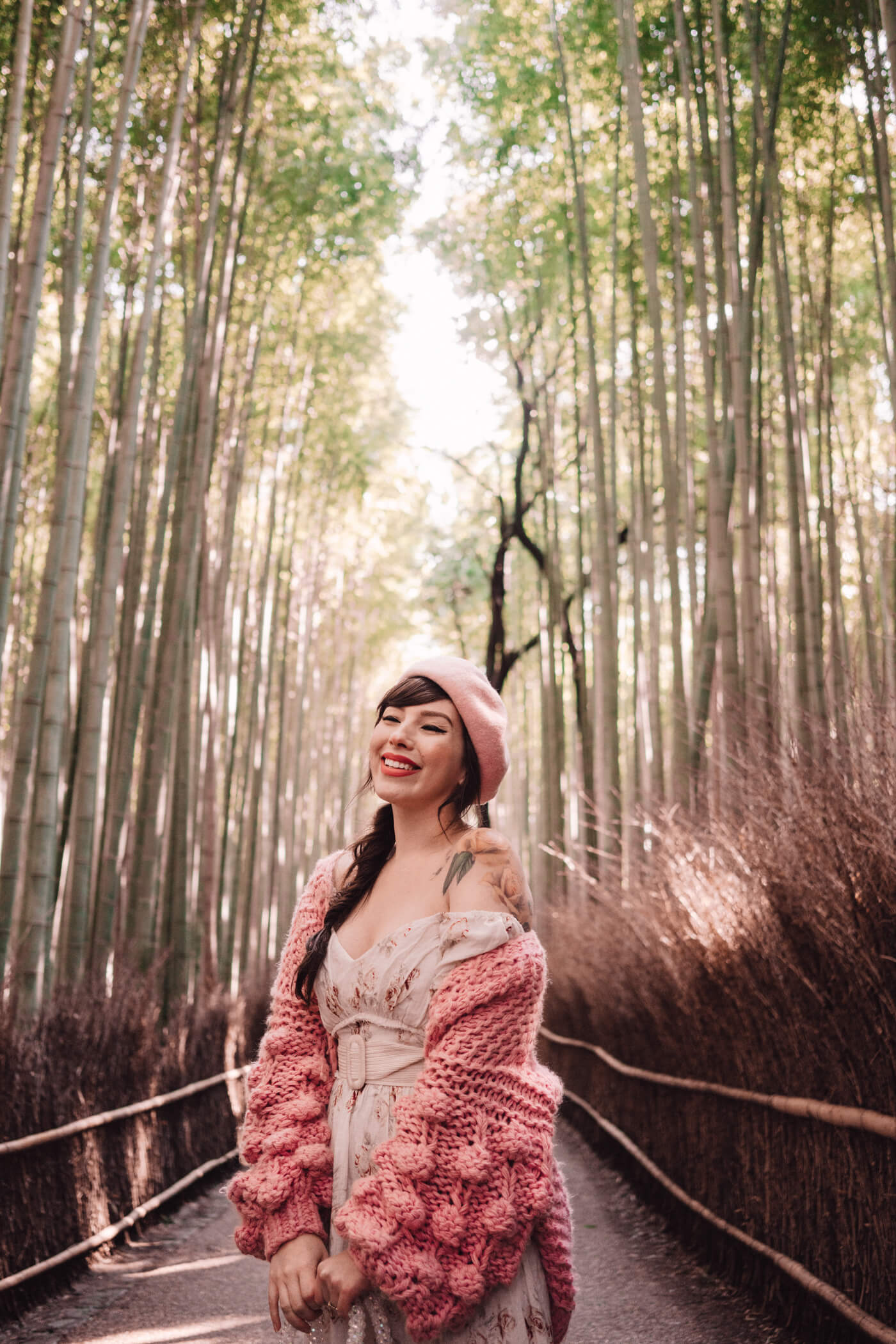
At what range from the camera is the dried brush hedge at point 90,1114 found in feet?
10.1

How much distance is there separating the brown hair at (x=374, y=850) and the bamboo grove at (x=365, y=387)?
4.41ft

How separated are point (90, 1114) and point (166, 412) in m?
6.04

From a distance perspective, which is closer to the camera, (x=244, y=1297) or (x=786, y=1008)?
(x=786, y=1008)

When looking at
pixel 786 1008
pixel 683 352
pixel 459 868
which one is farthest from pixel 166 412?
pixel 459 868

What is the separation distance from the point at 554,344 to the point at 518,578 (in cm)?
338

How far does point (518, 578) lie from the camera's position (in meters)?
14.6

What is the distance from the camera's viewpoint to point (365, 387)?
39.8 feet

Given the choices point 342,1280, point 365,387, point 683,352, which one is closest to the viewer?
point 342,1280

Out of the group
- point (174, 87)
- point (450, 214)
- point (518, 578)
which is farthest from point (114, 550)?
point (518, 578)

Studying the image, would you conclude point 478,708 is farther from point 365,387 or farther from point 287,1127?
point 365,387

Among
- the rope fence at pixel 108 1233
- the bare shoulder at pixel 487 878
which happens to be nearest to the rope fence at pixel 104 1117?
the rope fence at pixel 108 1233

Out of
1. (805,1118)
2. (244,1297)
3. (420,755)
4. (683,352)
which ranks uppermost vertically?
(683,352)

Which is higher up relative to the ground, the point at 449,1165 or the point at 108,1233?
the point at 449,1165

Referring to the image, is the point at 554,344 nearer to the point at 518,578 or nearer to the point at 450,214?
the point at 450,214
